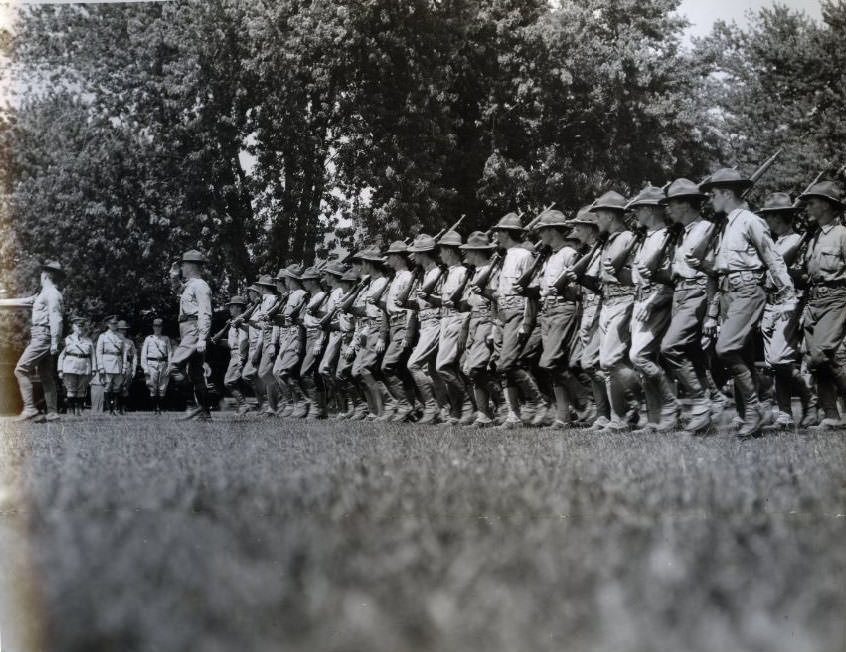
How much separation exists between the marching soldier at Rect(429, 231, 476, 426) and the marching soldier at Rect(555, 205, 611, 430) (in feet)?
5.26

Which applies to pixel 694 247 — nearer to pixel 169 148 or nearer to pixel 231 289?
pixel 169 148

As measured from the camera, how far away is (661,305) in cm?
809

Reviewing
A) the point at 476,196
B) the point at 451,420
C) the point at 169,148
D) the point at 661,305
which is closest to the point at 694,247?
the point at 661,305

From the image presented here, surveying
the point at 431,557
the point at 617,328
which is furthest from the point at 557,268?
the point at 431,557

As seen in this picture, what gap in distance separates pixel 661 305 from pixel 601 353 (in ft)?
2.51

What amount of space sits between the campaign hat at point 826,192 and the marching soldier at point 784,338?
0.71 metres

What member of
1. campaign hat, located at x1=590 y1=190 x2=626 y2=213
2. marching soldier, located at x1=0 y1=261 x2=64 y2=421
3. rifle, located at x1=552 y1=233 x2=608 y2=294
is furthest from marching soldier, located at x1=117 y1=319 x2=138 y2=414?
campaign hat, located at x1=590 y1=190 x2=626 y2=213

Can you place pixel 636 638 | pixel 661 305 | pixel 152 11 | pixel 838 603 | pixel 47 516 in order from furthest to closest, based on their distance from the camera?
1. pixel 661 305
2. pixel 152 11
3. pixel 47 516
4. pixel 838 603
5. pixel 636 638

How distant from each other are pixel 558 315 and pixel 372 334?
11.7 ft

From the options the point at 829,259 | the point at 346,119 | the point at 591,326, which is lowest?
the point at 591,326

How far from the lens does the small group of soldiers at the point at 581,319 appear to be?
775 centimetres

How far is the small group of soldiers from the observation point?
7746 millimetres

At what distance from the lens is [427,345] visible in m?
11.3

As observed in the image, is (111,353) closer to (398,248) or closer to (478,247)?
(398,248)
